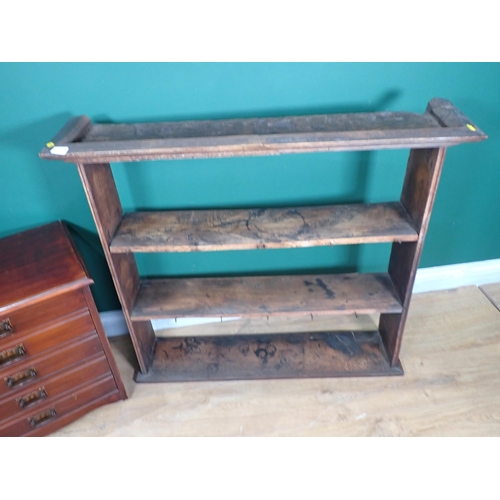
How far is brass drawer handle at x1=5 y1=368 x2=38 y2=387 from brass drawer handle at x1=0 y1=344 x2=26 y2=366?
0.07 metres

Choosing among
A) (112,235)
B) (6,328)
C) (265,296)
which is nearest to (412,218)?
(265,296)

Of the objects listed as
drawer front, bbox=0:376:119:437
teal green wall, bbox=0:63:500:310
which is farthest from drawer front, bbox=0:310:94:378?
teal green wall, bbox=0:63:500:310

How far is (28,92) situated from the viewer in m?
1.40

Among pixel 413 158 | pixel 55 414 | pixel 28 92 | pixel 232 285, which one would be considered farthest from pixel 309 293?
pixel 28 92

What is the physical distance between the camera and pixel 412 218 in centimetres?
150

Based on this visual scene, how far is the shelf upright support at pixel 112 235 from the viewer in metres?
1.35

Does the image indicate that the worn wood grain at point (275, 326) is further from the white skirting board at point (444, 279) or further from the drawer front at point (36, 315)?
the drawer front at point (36, 315)

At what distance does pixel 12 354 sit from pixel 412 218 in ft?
4.78

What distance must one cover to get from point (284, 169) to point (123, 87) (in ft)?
2.12

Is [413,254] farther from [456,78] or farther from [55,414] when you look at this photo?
[55,414]

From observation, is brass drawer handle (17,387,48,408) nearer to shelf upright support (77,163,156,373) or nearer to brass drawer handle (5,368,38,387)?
brass drawer handle (5,368,38,387)

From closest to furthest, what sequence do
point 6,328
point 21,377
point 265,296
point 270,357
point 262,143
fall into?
1. point 262,143
2. point 6,328
3. point 21,377
4. point 265,296
5. point 270,357

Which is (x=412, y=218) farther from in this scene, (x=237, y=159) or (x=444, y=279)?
(x=444, y=279)

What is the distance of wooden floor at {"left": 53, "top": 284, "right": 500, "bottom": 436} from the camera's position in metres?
1.64
